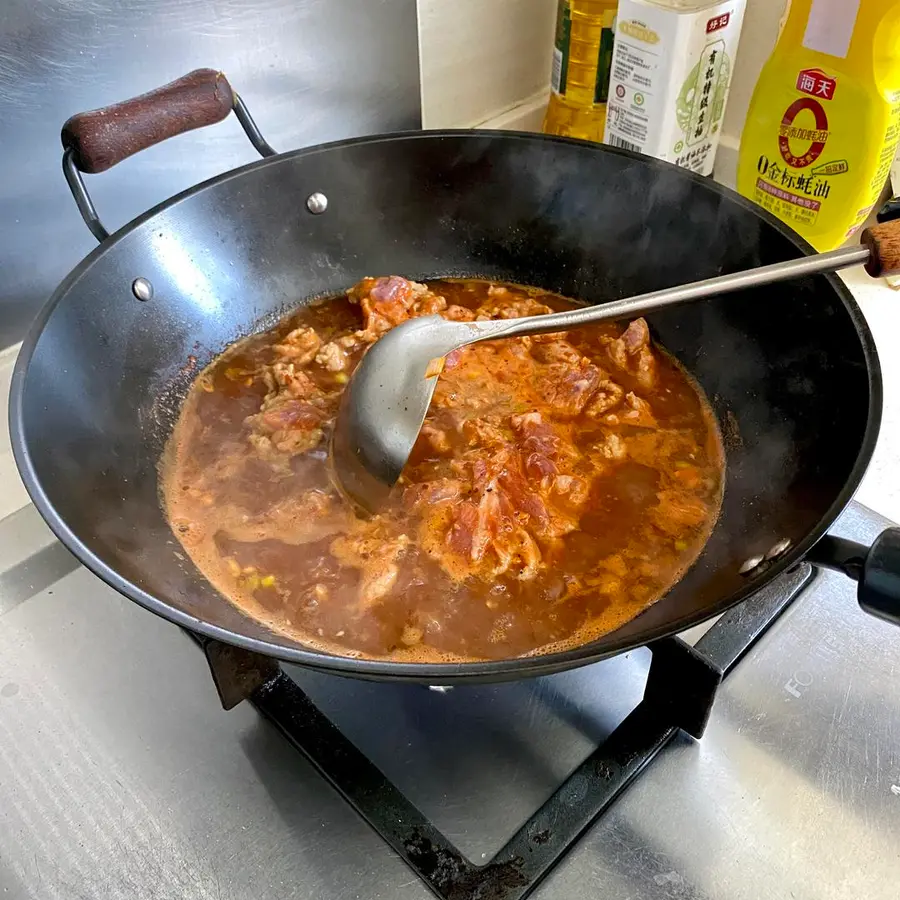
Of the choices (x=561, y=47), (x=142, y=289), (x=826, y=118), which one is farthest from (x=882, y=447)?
(x=142, y=289)

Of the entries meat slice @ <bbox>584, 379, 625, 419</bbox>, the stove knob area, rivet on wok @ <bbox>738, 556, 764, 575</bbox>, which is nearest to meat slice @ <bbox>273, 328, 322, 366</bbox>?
meat slice @ <bbox>584, 379, 625, 419</bbox>

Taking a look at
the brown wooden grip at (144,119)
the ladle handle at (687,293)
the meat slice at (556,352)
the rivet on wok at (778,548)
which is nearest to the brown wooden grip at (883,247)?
the ladle handle at (687,293)

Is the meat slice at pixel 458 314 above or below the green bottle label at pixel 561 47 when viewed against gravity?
below

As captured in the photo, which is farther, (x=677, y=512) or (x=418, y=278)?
(x=418, y=278)

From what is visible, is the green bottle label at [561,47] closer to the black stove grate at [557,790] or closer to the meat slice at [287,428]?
the meat slice at [287,428]

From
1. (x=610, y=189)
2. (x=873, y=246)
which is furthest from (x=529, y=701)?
(x=610, y=189)

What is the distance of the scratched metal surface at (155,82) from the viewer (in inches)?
36.8

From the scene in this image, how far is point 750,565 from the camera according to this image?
2.45 ft

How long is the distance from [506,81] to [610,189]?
47cm

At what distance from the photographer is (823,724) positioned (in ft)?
2.70

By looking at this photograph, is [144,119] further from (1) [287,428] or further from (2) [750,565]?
(2) [750,565]

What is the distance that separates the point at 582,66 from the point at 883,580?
42.5 inches

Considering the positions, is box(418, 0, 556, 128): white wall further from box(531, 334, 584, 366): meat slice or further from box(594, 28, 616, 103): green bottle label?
box(531, 334, 584, 366): meat slice

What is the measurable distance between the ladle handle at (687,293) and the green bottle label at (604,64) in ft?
1.86
